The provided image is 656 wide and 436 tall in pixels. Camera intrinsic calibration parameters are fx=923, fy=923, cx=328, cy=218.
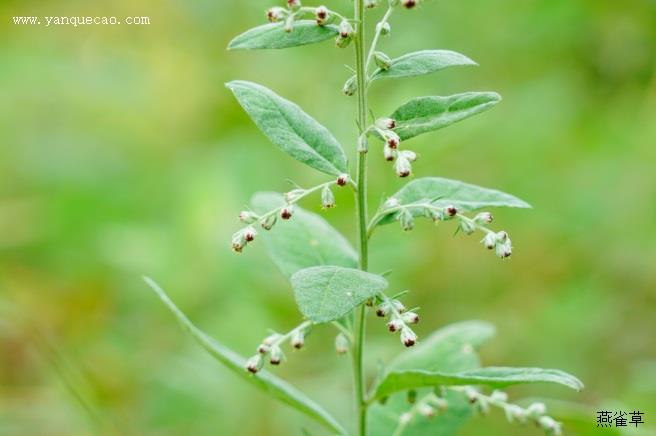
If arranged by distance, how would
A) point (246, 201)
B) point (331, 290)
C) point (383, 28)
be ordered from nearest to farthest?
point (331, 290) → point (383, 28) → point (246, 201)

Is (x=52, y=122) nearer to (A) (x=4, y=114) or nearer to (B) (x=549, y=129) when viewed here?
(A) (x=4, y=114)

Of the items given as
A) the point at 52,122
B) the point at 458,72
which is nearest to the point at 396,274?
the point at 458,72

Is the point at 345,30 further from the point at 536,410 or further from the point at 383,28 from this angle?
the point at 536,410

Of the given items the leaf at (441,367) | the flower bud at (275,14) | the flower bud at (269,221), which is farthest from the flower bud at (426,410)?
the flower bud at (275,14)

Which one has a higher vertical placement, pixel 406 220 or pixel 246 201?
pixel 406 220

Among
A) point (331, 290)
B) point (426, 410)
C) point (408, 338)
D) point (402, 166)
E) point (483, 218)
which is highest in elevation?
point (402, 166)

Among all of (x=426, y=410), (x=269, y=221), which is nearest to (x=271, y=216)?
(x=269, y=221)
